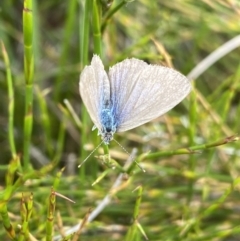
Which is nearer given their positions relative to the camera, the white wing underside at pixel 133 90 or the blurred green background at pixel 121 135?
the white wing underside at pixel 133 90

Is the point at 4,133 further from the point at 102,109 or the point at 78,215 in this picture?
the point at 102,109

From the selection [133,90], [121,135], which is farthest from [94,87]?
[121,135]

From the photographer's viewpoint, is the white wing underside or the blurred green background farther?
the blurred green background

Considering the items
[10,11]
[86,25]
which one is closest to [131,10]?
[10,11]

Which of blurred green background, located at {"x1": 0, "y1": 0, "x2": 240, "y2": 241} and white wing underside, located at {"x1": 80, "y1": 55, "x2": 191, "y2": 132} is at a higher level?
white wing underside, located at {"x1": 80, "y1": 55, "x2": 191, "y2": 132}

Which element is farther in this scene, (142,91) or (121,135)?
(121,135)

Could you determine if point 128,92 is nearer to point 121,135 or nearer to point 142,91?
point 142,91
